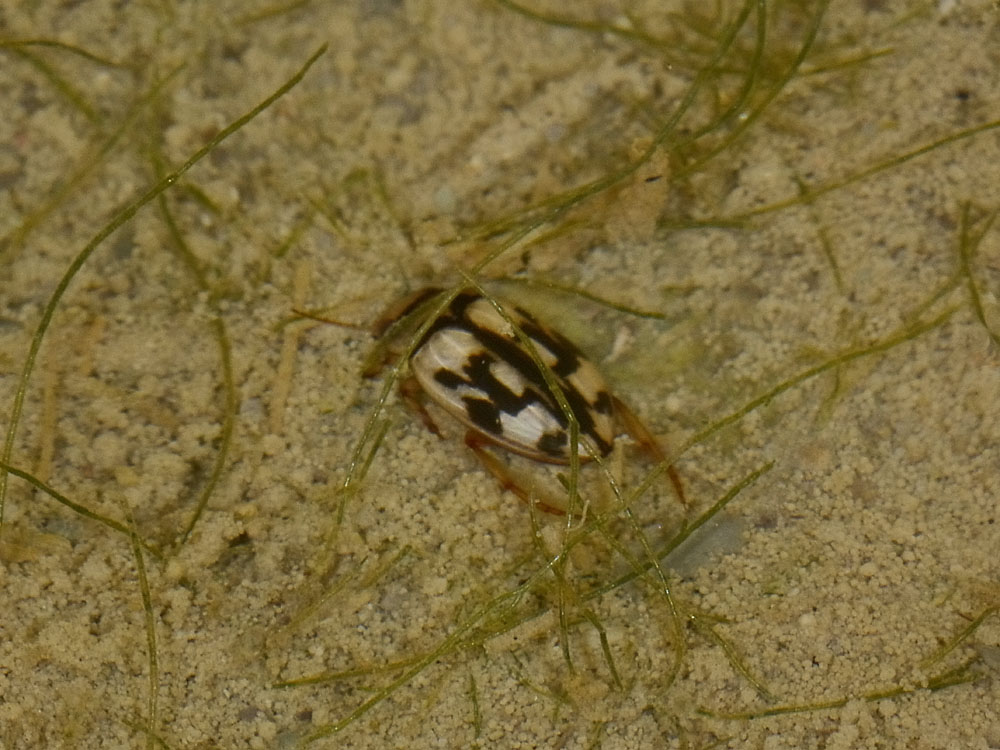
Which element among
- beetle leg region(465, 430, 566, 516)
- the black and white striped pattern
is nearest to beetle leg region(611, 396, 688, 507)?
the black and white striped pattern

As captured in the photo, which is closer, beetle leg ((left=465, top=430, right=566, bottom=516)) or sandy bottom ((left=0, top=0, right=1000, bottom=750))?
sandy bottom ((left=0, top=0, right=1000, bottom=750))

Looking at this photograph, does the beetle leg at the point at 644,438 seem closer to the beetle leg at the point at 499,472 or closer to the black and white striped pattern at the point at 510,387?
the black and white striped pattern at the point at 510,387

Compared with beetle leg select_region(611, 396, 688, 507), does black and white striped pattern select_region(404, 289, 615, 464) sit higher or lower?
higher

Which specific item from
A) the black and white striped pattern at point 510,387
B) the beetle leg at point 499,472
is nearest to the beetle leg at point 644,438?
the black and white striped pattern at point 510,387

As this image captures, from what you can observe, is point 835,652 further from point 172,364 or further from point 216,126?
point 216,126

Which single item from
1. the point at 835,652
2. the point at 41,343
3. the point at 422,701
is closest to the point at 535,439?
the point at 422,701

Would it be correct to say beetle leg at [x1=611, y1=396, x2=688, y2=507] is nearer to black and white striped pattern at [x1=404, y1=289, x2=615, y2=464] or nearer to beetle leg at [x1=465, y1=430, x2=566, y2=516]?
black and white striped pattern at [x1=404, y1=289, x2=615, y2=464]
